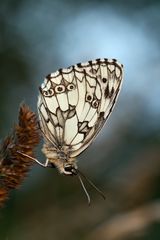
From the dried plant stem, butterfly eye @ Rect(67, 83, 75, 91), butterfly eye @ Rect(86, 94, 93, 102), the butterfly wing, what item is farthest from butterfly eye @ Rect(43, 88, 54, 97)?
the dried plant stem

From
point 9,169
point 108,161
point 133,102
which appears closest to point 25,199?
point 108,161

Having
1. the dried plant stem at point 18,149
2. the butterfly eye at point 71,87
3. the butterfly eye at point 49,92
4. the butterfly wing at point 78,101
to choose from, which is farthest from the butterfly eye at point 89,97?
the dried plant stem at point 18,149

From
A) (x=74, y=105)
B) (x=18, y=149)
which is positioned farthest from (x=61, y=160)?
(x=18, y=149)

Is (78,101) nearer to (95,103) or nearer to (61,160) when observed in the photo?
(95,103)

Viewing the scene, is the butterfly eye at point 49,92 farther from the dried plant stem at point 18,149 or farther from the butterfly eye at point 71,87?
the dried plant stem at point 18,149

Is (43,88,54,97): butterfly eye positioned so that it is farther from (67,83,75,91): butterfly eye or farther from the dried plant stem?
the dried plant stem

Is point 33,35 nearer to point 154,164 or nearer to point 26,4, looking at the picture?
point 26,4

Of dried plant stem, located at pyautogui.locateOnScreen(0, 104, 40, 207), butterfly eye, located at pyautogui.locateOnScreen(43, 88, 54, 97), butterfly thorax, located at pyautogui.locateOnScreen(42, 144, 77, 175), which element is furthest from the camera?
butterfly eye, located at pyautogui.locateOnScreen(43, 88, 54, 97)

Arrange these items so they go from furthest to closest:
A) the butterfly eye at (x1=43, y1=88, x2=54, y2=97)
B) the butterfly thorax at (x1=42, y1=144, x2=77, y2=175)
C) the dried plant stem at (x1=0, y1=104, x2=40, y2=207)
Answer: the butterfly eye at (x1=43, y1=88, x2=54, y2=97) < the butterfly thorax at (x1=42, y1=144, x2=77, y2=175) < the dried plant stem at (x1=0, y1=104, x2=40, y2=207)
